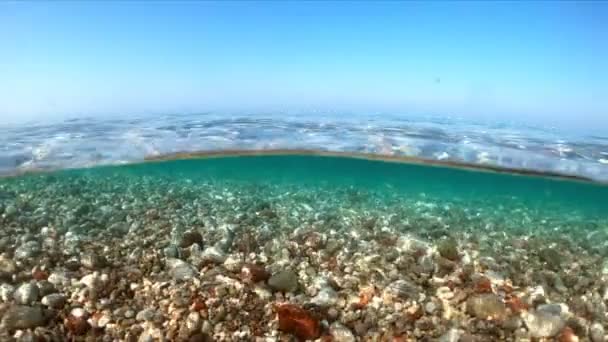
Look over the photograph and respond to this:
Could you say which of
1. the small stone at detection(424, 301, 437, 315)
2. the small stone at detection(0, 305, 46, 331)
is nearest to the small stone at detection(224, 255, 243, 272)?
the small stone at detection(0, 305, 46, 331)

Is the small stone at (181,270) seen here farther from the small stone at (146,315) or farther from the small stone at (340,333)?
the small stone at (340,333)

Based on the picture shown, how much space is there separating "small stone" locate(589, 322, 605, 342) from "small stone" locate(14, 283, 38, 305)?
21.3 ft

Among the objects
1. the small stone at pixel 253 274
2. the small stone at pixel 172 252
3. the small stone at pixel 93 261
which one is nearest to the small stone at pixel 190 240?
the small stone at pixel 172 252

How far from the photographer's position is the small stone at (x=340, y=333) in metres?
4.04

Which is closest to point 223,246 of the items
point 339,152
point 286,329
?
point 286,329

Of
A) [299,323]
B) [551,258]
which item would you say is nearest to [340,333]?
[299,323]

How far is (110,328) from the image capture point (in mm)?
4098

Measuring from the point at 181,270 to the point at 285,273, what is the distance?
1512 mm

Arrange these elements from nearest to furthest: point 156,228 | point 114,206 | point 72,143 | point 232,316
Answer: point 232,316 → point 156,228 → point 114,206 → point 72,143

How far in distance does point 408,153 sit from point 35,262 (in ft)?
50.3

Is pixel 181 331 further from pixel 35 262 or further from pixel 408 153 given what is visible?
pixel 408 153

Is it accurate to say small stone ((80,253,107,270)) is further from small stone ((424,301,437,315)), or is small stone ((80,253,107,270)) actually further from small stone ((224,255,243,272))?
small stone ((424,301,437,315))

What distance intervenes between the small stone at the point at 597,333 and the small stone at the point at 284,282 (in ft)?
11.5

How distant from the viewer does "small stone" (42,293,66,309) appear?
4402mm
